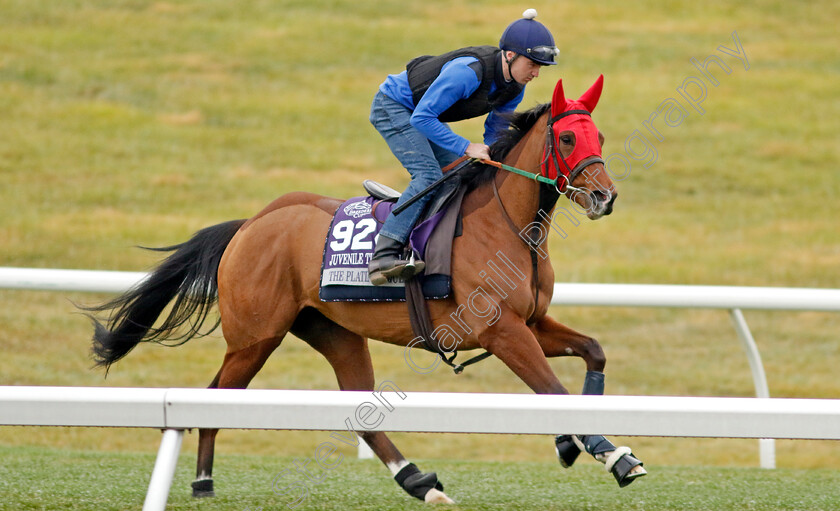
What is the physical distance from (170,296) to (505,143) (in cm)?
179

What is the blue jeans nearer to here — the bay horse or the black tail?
the bay horse

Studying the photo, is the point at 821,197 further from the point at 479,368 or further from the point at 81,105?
the point at 81,105

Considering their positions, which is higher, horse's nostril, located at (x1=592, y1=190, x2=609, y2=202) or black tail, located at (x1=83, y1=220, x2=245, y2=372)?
horse's nostril, located at (x1=592, y1=190, x2=609, y2=202)

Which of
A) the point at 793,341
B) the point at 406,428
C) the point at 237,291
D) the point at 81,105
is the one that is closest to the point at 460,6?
the point at 81,105

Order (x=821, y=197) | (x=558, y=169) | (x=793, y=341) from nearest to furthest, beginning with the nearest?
(x=558, y=169) < (x=793, y=341) < (x=821, y=197)

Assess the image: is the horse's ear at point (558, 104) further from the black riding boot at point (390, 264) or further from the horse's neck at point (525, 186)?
the black riding boot at point (390, 264)

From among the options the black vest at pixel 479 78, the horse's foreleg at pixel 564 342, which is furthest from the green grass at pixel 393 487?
the black vest at pixel 479 78

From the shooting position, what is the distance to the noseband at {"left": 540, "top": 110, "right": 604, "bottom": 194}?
385 centimetres

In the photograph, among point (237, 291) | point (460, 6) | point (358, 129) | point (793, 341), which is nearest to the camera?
point (237, 291)

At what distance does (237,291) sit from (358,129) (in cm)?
1061

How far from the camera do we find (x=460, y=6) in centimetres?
1894

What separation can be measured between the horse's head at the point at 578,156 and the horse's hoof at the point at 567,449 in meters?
0.85

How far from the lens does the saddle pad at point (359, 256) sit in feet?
13.6

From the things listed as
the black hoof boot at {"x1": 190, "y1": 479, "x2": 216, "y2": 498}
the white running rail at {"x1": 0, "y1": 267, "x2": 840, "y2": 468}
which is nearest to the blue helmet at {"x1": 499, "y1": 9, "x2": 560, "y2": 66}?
the white running rail at {"x1": 0, "y1": 267, "x2": 840, "y2": 468}
